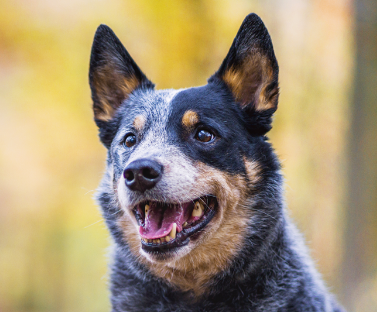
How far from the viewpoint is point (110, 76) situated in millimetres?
3988

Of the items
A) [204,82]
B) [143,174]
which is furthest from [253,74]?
[204,82]

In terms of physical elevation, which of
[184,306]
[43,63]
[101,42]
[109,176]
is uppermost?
[43,63]

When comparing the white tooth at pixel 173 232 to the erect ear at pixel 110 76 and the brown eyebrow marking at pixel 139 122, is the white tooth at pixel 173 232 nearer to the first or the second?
the brown eyebrow marking at pixel 139 122

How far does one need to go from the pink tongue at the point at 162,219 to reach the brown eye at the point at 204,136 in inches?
20.7

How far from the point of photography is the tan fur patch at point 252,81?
136 inches

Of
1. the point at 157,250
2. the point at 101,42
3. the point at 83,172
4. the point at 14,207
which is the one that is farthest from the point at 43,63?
the point at 157,250

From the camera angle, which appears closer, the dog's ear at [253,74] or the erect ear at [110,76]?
the dog's ear at [253,74]

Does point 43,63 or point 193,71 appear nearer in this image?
point 193,71

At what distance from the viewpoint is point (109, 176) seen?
3.80m

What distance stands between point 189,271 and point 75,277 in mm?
11657

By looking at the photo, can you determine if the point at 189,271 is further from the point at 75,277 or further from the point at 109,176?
the point at 75,277

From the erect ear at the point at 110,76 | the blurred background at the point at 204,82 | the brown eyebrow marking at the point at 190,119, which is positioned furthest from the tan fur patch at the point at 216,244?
the blurred background at the point at 204,82

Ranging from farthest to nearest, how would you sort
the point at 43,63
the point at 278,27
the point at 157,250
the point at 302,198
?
the point at 43,63
the point at 302,198
the point at 278,27
the point at 157,250

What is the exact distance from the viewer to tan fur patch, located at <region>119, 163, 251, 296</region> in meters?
3.17
